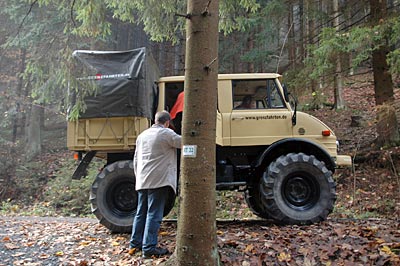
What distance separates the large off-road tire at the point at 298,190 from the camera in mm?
6023

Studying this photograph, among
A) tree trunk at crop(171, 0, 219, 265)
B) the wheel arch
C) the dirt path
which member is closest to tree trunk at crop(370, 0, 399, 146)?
the wheel arch

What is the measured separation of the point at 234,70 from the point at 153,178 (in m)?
16.7

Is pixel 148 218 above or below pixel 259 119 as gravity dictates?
below

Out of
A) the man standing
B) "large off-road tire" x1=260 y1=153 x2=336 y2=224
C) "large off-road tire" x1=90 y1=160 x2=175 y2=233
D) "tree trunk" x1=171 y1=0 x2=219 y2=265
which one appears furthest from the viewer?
"large off-road tire" x1=260 y1=153 x2=336 y2=224

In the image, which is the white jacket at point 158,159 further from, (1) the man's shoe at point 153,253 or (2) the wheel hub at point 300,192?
(2) the wheel hub at point 300,192

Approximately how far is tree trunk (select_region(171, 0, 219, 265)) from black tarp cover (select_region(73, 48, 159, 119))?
7.22ft

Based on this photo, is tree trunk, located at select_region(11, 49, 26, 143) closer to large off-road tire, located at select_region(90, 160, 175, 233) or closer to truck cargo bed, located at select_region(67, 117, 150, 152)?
→ truck cargo bed, located at select_region(67, 117, 150, 152)

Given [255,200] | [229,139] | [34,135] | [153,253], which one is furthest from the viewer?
[34,135]

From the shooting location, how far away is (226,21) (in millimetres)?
7223

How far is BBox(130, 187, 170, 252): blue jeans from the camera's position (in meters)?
4.71

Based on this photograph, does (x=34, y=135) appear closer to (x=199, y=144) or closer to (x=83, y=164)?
(x=83, y=164)

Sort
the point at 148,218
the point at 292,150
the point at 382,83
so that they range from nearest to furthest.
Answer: the point at 148,218
the point at 292,150
the point at 382,83

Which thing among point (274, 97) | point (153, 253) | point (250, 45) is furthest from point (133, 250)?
point (250, 45)

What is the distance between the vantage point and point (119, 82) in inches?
239
